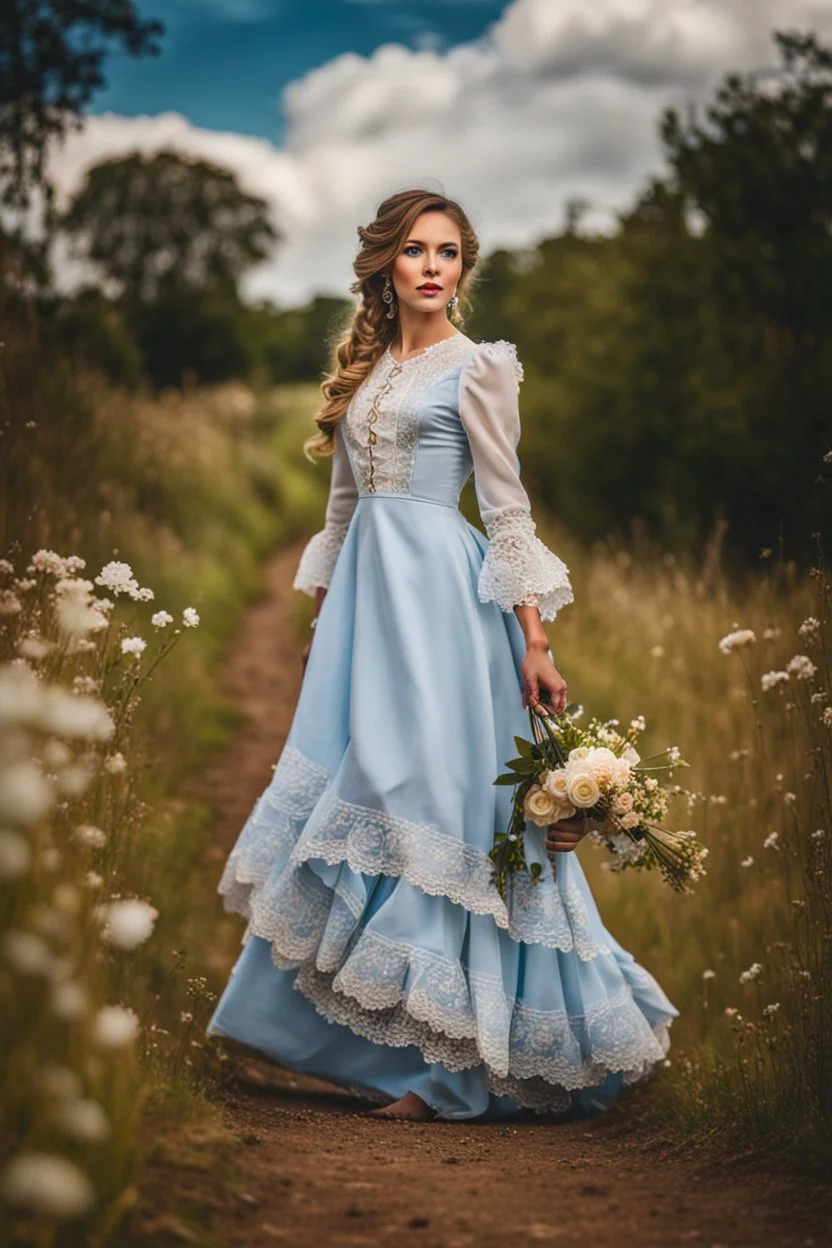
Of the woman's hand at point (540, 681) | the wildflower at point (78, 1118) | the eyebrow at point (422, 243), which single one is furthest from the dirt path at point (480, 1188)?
the eyebrow at point (422, 243)

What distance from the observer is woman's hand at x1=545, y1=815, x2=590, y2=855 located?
327 cm

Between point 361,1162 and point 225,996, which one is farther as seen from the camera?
point 225,996

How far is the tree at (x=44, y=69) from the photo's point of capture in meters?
6.22

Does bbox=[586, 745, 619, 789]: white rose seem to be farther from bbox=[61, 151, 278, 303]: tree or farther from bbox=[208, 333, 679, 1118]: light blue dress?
bbox=[61, 151, 278, 303]: tree

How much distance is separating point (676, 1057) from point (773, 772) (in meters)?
1.39

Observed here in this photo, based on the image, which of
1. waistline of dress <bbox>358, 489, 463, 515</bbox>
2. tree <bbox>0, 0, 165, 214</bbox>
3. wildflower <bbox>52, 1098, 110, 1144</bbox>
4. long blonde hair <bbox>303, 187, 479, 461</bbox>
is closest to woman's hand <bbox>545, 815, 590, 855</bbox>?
waistline of dress <bbox>358, 489, 463, 515</bbox>

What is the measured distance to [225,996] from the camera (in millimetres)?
3482

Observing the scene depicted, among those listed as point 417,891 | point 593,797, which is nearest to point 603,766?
point 593,797

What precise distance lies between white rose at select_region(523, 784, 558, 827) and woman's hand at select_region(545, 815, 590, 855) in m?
0.09

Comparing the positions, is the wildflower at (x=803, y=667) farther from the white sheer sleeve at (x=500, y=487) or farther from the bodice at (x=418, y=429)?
the bodice at (x=418, y=429)

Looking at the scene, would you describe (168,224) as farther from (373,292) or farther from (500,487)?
(500,487)

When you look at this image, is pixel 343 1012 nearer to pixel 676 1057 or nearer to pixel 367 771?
pixel 367 771

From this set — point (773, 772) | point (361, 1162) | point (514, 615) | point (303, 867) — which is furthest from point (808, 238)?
point (361, 1162)

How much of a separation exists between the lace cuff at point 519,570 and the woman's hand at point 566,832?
567mm
